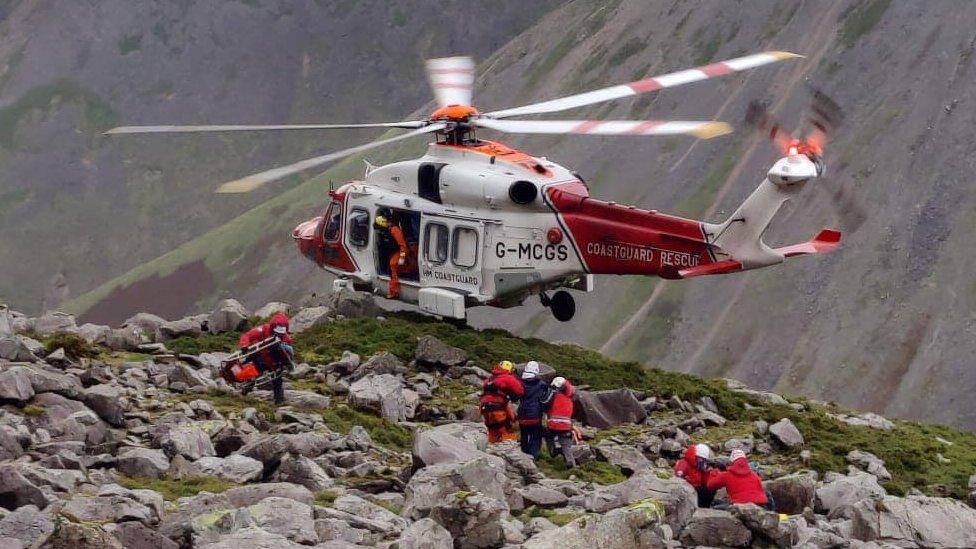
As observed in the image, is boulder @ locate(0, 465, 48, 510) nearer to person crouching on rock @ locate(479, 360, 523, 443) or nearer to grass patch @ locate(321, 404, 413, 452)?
grass patch @ locate(321, 404, 413, 452)

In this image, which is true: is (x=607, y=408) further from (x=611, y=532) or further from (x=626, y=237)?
(x=611, y=532)

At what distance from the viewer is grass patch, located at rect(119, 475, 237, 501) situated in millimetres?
18094

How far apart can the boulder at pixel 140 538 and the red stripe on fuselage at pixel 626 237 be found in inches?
601

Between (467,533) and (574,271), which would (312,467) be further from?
(574,271)

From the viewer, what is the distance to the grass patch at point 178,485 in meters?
18.1

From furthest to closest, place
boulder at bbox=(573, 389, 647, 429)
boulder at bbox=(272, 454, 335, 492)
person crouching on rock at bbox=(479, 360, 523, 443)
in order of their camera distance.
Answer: boulder at bbox=(573, 389, 647, 429)
person crouching on rock at bbox=(479, 360, 523, 443)
boulder at bbox=(272, 454, 335, 492)

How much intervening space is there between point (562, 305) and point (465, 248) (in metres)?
2.54

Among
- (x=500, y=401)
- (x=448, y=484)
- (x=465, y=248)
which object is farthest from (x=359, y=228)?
(x=448, y=484)

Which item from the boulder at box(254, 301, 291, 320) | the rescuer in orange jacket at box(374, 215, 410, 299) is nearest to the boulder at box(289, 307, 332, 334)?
the boulder at box(254, 301, 291, 320)

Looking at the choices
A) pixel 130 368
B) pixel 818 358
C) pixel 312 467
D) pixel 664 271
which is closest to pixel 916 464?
pixel 664 271

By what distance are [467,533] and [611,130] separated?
11.6 meters

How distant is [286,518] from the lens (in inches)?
618

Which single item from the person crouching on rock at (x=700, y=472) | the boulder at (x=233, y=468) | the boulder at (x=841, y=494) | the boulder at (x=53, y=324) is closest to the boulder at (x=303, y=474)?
the boulder at (x=233, y=468)

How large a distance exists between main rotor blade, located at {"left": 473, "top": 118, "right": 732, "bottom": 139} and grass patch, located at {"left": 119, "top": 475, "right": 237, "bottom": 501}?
29.3 ft
